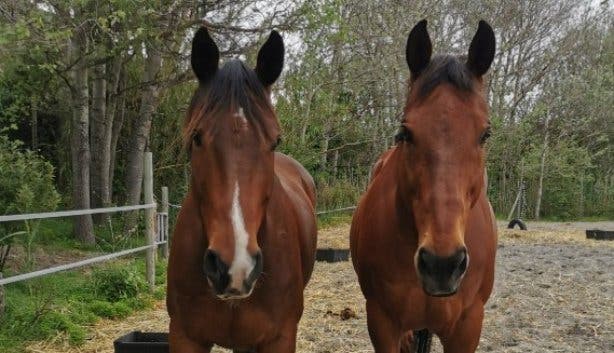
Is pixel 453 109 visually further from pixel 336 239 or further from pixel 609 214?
pixel 609 214

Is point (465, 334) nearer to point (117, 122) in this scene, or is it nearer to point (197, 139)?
point (197, 139)

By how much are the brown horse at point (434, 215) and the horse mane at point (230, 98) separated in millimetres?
597

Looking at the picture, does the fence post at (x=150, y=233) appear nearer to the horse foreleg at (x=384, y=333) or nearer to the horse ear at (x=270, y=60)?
the horse foreleg at (x=384, y=333)

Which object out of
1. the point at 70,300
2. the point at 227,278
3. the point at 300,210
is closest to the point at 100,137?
the point at 70,300

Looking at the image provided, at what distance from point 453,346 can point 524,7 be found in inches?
662

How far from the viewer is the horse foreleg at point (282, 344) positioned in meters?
2.52

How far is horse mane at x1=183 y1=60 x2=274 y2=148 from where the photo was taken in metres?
2.14

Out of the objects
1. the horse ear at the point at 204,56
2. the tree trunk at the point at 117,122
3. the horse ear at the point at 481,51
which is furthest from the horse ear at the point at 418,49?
the tree trunk at the point at 117,122

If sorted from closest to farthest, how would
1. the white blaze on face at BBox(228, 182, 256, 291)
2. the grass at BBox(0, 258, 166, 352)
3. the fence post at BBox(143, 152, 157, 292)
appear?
the white blaze on face at BBox(228, 182, 256, 291) < the grass at BBox(0, 258, 166, 352) < the fence post at BBox(143, 152, 157, 292)

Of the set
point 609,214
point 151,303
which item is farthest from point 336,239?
point 609,214

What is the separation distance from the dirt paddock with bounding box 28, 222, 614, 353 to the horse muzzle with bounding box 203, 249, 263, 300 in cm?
282

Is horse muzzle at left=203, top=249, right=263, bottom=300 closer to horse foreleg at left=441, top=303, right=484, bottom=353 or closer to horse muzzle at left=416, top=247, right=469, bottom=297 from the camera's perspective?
horse muzzle at left=416, top=247, right=469, bottom=297

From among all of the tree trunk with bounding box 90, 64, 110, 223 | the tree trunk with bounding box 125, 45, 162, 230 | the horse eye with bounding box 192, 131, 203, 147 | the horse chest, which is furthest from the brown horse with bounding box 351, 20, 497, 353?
the tree trunk with bounding box 90, 64, 110, 223

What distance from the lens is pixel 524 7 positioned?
17.2 m
